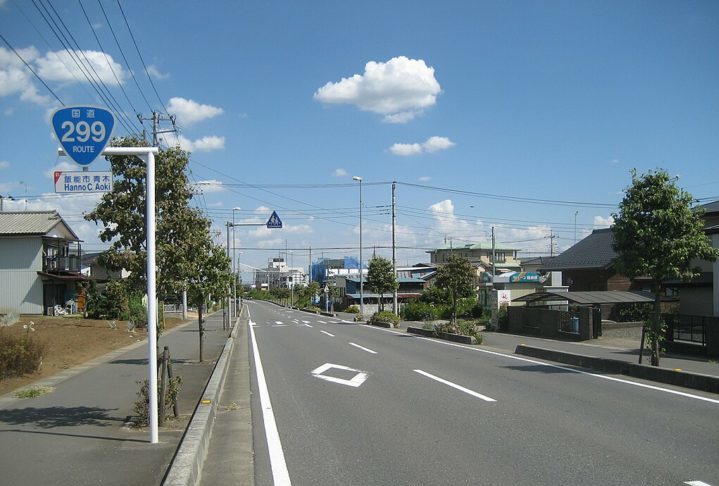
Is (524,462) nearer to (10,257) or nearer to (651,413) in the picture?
(651,413)

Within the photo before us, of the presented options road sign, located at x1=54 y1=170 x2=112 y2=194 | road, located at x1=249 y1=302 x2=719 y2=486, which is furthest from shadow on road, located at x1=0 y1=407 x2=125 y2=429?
road sign, located at x1=54 y1=170 x2=112 y2=194

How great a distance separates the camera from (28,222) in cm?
3991

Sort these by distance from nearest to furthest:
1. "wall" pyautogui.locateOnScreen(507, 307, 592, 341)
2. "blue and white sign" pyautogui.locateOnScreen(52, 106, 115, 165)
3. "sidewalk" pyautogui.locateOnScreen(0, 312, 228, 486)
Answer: "sidewalk" pyautogui.locateOnScreen(0, 312, 228, 486), "blue and white sign" pyautogui.locateOnScreen(52, 106, 115, 165), "wall" pyautogui.locateOnScreen(507, 307, 592, 341)

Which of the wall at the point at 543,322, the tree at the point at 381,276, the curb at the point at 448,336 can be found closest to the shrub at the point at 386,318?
the tree at the point at 381,276

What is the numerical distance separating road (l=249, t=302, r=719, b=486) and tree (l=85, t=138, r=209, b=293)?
3022mm

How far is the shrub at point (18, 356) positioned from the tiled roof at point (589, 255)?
123 feet

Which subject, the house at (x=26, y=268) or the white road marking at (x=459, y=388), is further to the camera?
the house at (x=26, y=268)

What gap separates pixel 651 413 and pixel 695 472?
336 centimetres

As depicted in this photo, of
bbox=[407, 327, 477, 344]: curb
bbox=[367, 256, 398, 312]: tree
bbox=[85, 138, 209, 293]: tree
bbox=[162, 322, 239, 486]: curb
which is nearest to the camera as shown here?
bbox=[162, 322, 239, 486]: curb

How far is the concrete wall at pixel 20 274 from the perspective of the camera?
3816 centimetres

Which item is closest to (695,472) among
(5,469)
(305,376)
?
(5,469)

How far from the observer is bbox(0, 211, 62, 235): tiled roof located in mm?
38031

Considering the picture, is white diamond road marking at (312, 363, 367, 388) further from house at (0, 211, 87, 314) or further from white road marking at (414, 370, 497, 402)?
house at (0, 211, 87, 314)

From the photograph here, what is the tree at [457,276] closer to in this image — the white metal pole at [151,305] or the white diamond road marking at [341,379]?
the white diamond road marking at [341,379]
